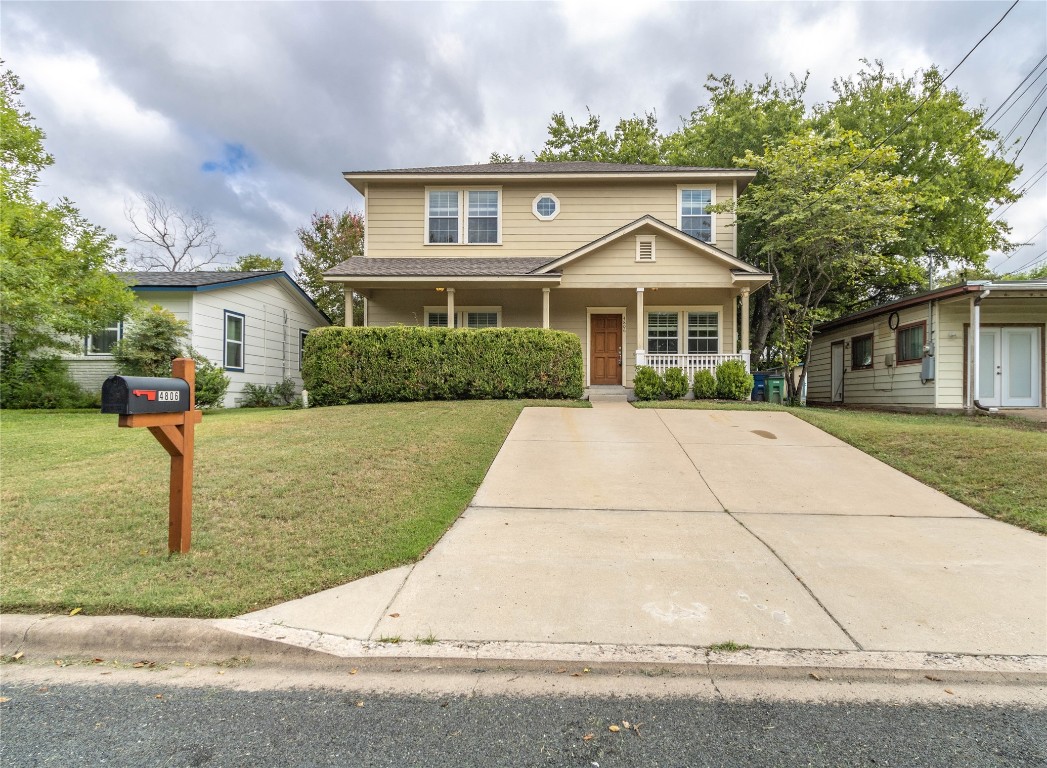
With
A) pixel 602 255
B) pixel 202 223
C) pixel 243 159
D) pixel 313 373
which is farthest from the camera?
pixel 202 223

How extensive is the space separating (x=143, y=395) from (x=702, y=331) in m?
13.8

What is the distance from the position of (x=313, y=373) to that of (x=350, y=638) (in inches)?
371

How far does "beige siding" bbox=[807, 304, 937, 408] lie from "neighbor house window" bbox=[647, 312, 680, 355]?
5.53 metres

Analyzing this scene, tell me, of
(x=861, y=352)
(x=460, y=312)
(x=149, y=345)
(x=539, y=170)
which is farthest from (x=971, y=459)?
(x=149, y=345)

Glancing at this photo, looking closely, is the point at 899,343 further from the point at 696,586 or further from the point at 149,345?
the point at 149,345

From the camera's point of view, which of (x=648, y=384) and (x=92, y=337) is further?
(x=92, y=337)

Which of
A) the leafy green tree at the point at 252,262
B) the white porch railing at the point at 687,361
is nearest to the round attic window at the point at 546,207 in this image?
the white porch railing at the point at 687,361

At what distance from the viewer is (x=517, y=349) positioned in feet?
38.0

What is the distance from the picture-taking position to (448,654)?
109 inches

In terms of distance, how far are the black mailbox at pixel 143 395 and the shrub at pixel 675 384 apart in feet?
35.2

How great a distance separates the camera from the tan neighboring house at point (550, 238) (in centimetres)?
1455

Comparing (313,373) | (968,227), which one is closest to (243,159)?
(313,373)

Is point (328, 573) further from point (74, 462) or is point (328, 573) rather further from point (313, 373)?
point (313, 373)

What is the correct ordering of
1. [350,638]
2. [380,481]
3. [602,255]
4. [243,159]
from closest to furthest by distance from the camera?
[350,638], [380,481], [602,255], [243,159]
